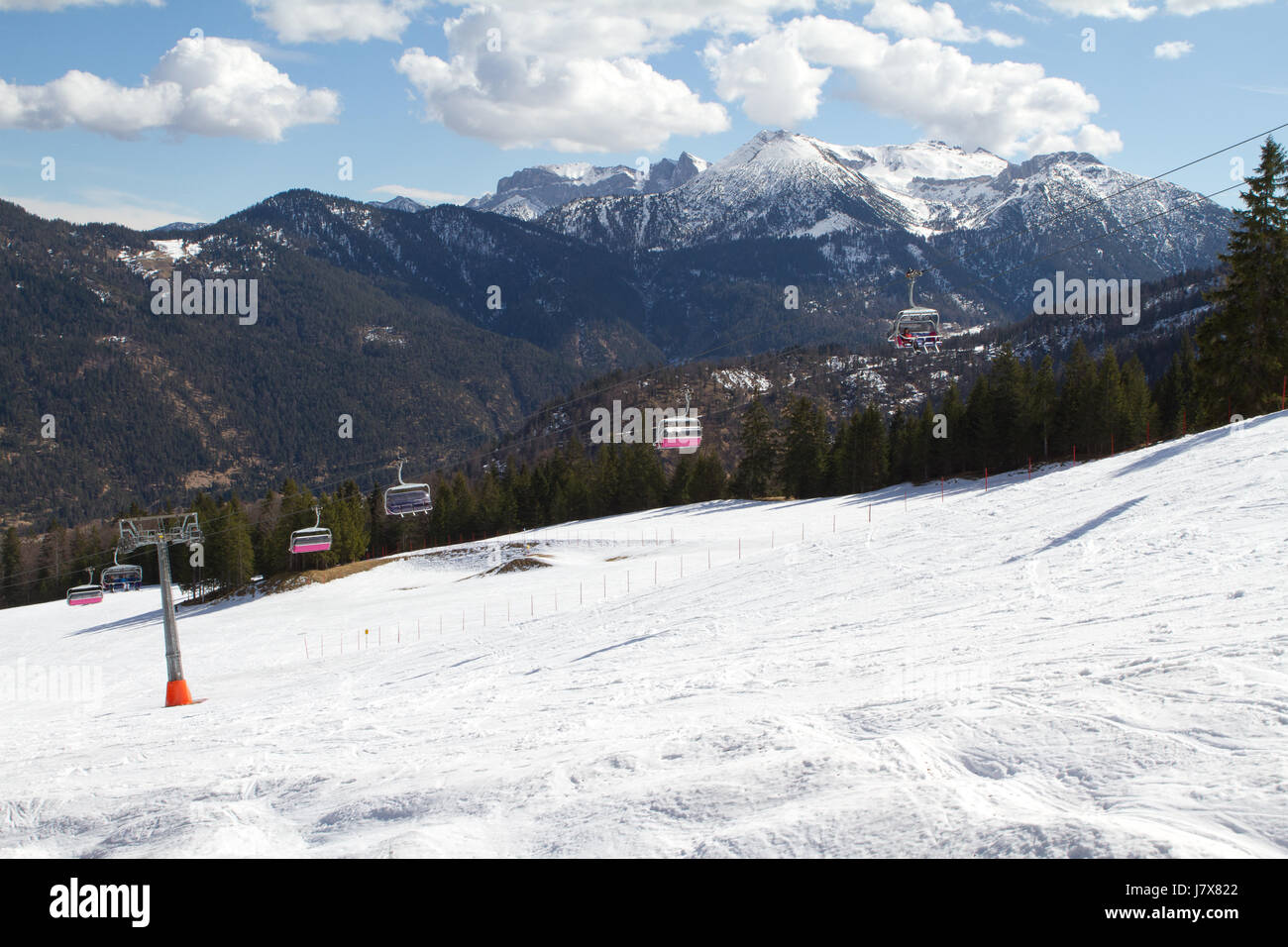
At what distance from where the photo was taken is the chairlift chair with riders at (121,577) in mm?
48219

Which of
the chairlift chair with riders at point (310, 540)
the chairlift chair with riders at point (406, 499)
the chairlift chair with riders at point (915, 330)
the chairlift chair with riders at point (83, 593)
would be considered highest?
the chairlift chair with riders at point (915, 330)

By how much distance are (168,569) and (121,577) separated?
92.5 feet

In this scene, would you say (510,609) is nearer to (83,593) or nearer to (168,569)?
(168,569)

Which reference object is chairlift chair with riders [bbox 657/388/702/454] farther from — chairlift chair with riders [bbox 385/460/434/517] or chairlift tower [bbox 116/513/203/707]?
chairlift tower [bbox 116/513/203/707]

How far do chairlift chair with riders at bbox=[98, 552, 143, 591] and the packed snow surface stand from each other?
1808 centimetres

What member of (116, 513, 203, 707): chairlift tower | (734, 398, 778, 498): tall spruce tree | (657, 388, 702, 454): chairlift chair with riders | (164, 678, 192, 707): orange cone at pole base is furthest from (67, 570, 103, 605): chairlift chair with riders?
(734, 398, 778, 498): tall spruce tree

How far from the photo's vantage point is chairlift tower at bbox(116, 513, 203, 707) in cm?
2705

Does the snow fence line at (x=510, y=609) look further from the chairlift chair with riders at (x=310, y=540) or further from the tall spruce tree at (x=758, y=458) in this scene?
the tall spruce tree at (x=758, y=458)

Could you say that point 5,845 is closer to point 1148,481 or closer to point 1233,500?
point 1233,500

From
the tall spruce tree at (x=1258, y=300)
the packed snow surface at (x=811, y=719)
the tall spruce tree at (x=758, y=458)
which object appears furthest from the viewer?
the tall spruce tree at (x=758, y=458)

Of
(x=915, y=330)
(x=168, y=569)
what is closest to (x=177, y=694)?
(x=168, y=569)

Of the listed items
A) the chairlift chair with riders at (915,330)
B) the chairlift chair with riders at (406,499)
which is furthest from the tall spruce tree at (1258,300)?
the chairlift chair with riders at (406,499)

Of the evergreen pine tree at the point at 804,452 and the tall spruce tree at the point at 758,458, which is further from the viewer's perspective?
the tall spruce tree at the point at 758,458
